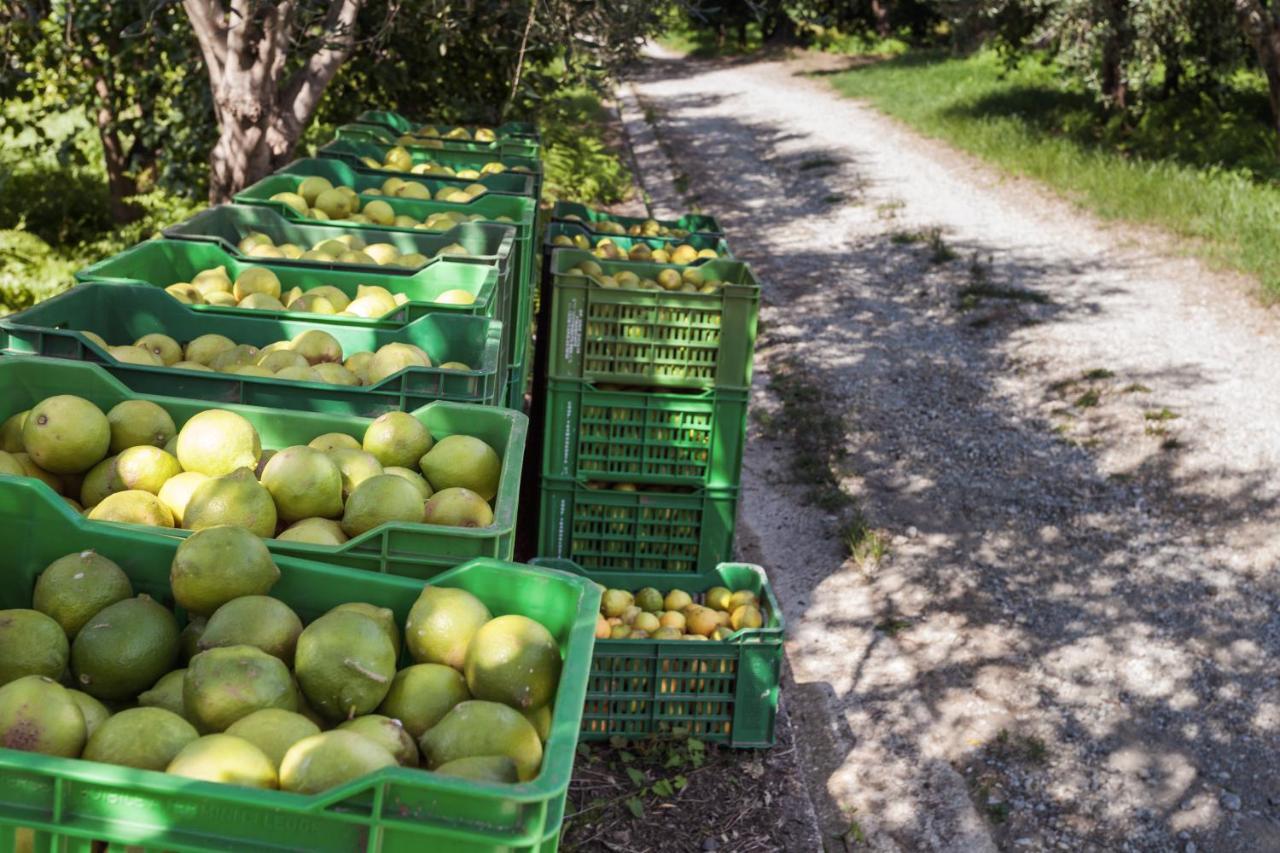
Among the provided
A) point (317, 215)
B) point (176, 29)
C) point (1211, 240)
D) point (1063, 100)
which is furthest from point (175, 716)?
point (1063, 100)

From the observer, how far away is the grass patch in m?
12.2

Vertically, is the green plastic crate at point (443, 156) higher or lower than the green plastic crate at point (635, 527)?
higher

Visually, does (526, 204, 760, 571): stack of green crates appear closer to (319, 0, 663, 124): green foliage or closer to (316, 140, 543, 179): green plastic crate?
(316, 140, 543, 179): green plastic crate

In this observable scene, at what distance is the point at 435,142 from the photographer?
26.7 ft

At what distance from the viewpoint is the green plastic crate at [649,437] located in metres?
4.79

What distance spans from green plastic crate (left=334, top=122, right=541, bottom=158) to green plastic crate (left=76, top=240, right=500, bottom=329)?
370 centimetres

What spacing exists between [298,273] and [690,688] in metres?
1.92

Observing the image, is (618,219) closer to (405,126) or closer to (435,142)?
(435,142)

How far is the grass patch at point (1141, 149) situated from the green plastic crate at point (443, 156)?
667 cm

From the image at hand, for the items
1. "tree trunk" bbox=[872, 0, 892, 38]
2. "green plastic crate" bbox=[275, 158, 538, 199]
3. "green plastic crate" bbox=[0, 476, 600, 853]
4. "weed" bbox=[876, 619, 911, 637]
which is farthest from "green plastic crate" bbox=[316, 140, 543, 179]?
"tree trunk" bbox=[872, 0, 892, 38]

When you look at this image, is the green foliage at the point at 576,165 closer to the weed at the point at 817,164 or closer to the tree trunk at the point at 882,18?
the weed at the point at 817,164

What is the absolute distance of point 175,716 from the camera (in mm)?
1658

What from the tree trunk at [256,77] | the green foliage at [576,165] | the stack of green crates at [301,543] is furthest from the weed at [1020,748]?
the green foliage at [576,165]

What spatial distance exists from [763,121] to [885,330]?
13643mm
